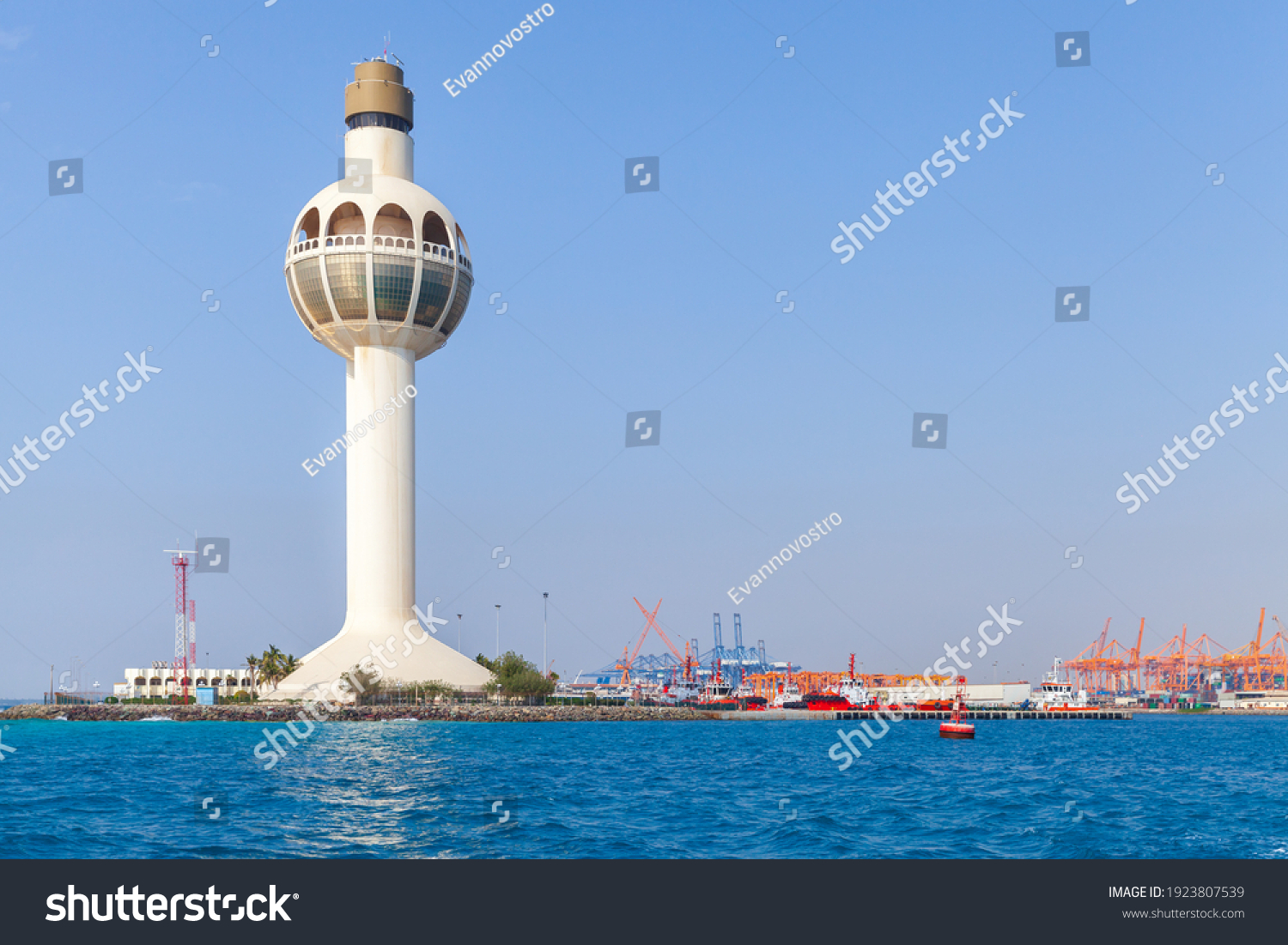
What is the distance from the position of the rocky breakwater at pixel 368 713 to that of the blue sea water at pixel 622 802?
36015 mm

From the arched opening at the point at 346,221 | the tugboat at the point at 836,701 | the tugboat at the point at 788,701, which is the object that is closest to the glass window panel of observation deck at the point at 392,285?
the arched opening at the point at 346,221

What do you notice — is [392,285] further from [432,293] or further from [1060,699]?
[1060,699]

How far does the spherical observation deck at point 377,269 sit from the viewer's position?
130 metres

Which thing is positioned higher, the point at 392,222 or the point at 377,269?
the point at 392,222

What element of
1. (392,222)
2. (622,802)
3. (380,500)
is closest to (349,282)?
(392,222)

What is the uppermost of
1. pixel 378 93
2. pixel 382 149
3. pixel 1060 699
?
pixel 378 93

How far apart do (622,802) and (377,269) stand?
337 ft

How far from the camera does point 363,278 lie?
129625mm

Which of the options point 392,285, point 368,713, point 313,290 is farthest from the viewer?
point 313,290

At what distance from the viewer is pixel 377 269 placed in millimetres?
129875

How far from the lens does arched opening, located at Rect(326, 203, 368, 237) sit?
5305 inches
